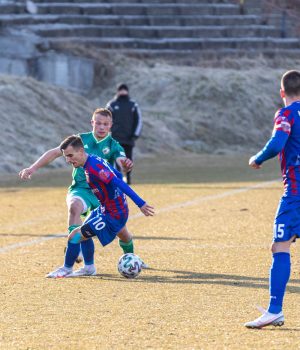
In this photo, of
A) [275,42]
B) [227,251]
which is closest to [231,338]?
[227,251]

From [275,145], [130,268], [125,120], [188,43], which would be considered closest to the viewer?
[275,145]

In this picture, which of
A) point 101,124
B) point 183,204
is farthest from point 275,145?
point 183,204

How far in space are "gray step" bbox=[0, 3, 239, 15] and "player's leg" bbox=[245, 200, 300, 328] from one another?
32376mm

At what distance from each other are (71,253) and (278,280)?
10.1ft

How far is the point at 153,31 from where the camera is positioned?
136 feet

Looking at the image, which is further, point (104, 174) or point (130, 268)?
point (130, 268)

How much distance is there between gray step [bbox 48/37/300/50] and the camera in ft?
128

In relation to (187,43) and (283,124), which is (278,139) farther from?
(187,43)

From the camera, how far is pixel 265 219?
1493cm

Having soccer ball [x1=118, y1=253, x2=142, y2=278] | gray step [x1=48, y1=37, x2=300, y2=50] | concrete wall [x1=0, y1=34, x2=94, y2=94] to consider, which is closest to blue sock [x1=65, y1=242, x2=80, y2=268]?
soccer ball [x1=118, y1=253, x2=142, y2=278]

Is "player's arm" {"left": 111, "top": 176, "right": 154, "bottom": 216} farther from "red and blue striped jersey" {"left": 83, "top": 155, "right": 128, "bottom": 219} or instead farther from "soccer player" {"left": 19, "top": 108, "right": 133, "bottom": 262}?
"soccer player" {"left": 19, "top": 108, "right": 133, "bottom": 262}

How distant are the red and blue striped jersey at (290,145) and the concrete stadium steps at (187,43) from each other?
100 feet

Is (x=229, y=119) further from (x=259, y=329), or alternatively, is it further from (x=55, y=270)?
(x=259, y=329)

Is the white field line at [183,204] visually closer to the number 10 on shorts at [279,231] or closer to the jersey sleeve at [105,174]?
the jersey sleeve at [105,174]
